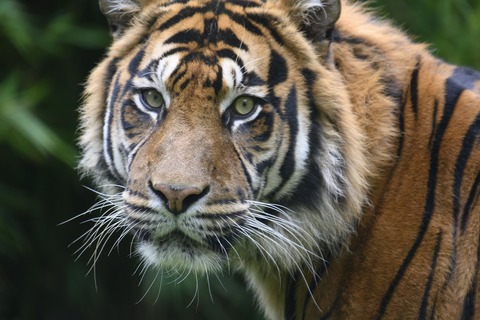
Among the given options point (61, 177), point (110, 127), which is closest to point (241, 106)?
point (110, 127)

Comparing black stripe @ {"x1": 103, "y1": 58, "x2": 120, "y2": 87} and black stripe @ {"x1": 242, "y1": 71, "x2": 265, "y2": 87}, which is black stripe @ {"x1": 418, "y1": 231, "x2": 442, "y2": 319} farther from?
black stripe @ {"x1": 103, "y1": 58, "x2": 120, "y2": 87}

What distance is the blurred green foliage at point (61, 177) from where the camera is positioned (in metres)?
5.55

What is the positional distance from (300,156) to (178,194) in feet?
1.53

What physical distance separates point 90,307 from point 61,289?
0.26 metres

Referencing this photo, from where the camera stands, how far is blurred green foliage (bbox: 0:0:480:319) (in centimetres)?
555

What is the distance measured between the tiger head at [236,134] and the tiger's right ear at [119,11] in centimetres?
3

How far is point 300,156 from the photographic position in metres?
2.65

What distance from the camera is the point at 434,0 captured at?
233 inches

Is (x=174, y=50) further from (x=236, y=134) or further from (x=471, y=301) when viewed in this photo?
(x=471, y=301)

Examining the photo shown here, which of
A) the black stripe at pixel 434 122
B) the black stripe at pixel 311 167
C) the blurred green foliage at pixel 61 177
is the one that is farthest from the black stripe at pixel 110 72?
the blurred green foliage at pixel 61 177

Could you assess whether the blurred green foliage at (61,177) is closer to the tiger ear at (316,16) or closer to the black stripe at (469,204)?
the tiger ear at (316,16)

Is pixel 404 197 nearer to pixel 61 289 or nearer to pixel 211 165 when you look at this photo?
pixel 211 165

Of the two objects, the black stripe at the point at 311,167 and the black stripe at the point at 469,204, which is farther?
the black stripe at the point at 311,167

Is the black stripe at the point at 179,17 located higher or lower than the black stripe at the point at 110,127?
higher
